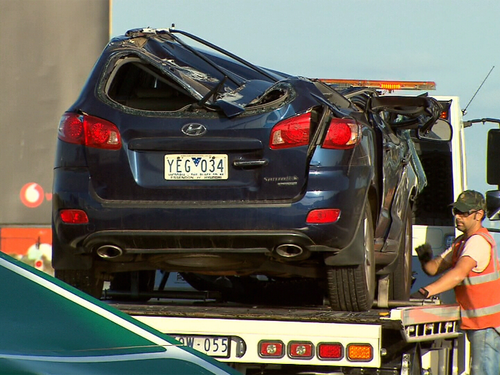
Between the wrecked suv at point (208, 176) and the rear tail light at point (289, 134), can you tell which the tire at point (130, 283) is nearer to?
the wrecked suv at point (208, 176)

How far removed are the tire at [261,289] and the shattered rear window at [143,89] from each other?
1.85 metres

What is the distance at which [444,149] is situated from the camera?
9.62 meters

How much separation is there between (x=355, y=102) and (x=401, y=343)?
5.34ft

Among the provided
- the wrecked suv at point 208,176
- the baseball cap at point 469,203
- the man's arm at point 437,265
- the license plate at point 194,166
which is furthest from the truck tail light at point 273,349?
the man's arm at point 437,265

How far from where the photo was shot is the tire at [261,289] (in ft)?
24.5

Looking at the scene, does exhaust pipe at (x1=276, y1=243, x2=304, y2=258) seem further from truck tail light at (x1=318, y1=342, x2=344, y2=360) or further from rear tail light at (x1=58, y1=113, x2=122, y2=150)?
rear tail light at (x1=58, y1=113, x2=122, y2=150)

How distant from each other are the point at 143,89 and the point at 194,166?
656 millimetres

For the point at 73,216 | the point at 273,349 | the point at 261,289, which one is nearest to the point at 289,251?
the point at 273,349

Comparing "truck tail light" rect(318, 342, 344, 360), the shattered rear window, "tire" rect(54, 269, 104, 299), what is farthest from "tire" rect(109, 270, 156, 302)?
"truck tail light" rect(318, 342, 344, 360)

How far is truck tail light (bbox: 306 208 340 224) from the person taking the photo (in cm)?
575

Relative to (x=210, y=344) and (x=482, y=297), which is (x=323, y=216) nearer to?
(x=210, y=344)

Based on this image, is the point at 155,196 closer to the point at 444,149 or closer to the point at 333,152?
the point at 333,152

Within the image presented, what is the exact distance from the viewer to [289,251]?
5.82 m

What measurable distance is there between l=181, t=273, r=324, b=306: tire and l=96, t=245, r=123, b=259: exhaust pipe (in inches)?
63.7
